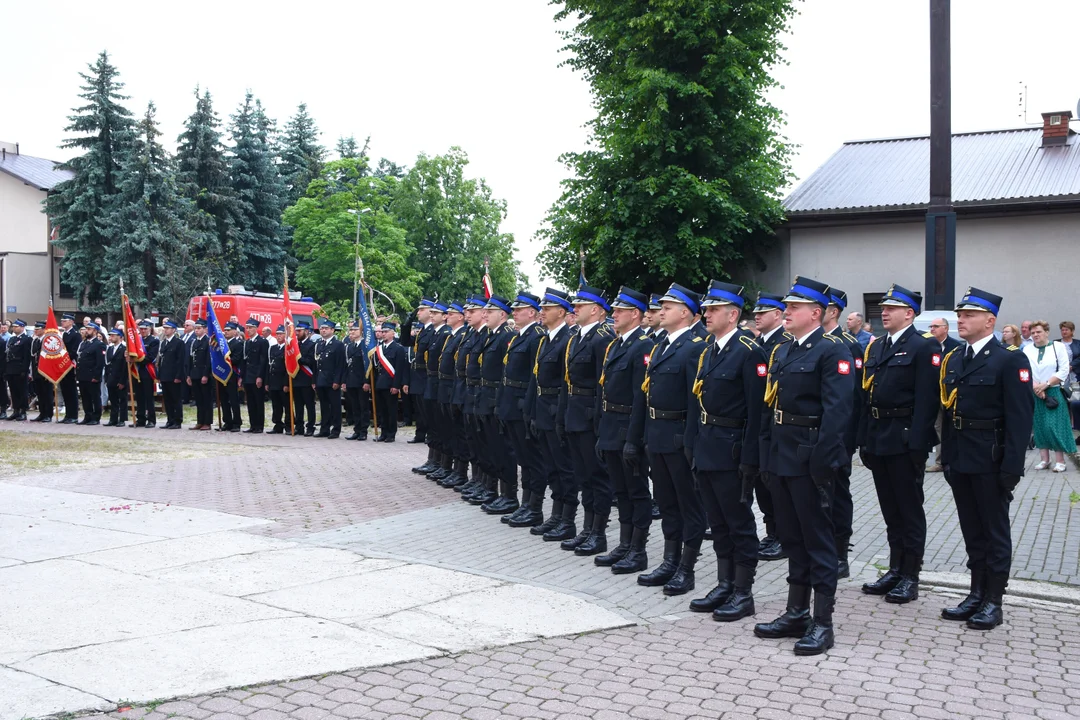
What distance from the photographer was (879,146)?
97.2ft

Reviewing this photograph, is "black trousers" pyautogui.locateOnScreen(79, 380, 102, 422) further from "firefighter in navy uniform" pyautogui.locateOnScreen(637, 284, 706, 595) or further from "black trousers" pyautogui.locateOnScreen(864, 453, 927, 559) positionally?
"black trousers" pyautogui.locateOnScreen(864, 453, 927, 559)

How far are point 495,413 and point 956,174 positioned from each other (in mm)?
19653

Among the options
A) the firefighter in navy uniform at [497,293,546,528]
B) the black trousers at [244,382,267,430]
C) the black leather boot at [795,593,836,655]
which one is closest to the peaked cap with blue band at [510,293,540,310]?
the firefighter in navy uniform at [497,293,546,528]

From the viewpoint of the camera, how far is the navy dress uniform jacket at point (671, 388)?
717 cm

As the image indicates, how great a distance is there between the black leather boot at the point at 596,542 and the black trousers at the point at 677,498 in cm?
111

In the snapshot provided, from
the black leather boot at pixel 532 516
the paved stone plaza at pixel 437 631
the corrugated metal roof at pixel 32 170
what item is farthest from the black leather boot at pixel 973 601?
the corrugated metal roof at pixel 32 170

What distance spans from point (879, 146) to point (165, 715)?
2863cm

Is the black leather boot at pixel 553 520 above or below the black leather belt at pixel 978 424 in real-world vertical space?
below

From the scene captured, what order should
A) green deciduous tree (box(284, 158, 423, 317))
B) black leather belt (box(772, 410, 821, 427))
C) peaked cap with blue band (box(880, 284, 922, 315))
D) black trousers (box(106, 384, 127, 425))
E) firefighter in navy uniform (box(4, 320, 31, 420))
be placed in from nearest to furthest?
black leather belt (box(772, 410, 821, 427)) → peaked cap with blue band (box(880, 284, 922, 315)) → black trousers (box(106, 384, 127, 425)) → firefighter in navy uniform (box(4, 320, 31, 420)) → green deciduous tree (box(284, 158, 423, 317))

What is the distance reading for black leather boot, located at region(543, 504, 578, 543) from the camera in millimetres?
9070

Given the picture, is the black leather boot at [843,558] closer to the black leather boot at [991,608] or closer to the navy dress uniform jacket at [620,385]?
the black leather boot at [991,608]

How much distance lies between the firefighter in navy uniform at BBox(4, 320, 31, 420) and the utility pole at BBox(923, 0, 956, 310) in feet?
65.7

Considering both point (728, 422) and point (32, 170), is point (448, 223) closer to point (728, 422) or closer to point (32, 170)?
point (32, 170)

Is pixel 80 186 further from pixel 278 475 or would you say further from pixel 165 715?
pixel 165 715
